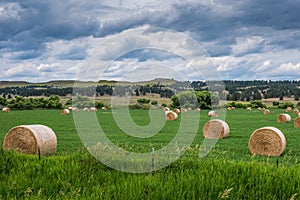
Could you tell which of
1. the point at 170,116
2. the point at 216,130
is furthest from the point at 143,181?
the point at 170,116

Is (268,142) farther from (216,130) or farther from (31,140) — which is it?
(31,140)

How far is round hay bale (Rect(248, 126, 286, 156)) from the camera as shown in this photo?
1483 centimetres

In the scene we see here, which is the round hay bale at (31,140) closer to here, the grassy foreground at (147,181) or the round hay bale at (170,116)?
the grassy foreground at (147,181)

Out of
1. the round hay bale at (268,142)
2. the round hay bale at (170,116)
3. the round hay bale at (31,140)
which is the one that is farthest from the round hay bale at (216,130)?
the round hay bale at (170,116)

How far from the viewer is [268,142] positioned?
15062mm

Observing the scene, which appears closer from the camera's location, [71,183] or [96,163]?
[71,183]

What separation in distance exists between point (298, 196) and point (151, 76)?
482cm

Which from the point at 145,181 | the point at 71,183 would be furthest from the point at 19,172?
the point at 145,181

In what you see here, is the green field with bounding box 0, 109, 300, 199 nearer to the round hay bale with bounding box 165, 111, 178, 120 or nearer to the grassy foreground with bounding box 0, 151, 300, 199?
the grassy foreground with bounding box 0, 151, 300, 199

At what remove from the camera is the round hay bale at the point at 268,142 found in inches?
584

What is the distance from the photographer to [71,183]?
7172mm

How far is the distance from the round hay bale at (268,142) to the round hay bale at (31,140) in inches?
273

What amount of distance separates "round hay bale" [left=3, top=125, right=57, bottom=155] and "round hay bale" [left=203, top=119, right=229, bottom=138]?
356 inches

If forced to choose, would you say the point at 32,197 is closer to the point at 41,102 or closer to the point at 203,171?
the point at 203,171
